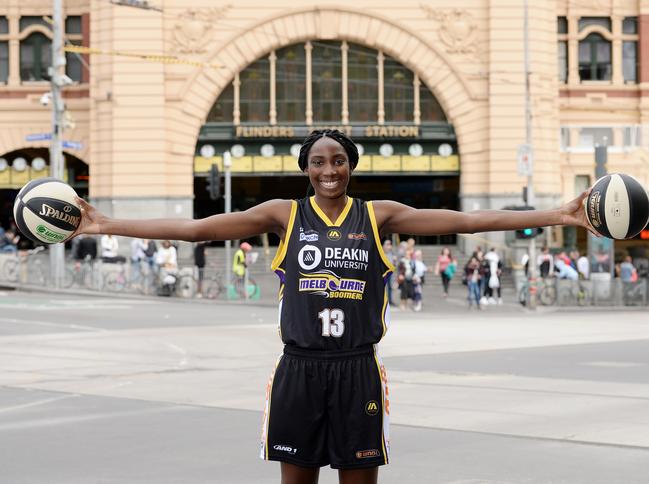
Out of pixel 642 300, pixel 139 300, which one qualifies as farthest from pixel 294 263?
pixel 642 300

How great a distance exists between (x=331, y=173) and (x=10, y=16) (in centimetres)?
4841

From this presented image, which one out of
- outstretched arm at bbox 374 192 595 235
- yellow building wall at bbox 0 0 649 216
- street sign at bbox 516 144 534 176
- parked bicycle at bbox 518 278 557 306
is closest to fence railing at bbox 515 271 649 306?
parked bicycle at bbox 518 278 557 306

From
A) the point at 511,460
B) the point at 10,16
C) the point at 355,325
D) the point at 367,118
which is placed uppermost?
the point at 10,16

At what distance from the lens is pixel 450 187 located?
53000 millimetres

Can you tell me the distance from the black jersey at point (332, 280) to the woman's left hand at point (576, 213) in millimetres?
837

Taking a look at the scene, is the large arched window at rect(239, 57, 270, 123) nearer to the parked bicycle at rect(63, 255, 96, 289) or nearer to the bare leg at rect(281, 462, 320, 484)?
the parked bicycle at rect(63, 255, 96, 289)

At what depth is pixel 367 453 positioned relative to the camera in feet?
17.6

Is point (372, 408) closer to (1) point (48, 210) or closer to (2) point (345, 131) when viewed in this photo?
(1) point (48, 210)

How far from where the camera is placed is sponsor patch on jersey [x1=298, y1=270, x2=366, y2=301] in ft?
17.5

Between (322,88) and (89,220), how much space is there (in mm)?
43589

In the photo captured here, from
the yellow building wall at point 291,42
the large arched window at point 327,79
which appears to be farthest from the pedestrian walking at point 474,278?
the large arched window at point 327,79

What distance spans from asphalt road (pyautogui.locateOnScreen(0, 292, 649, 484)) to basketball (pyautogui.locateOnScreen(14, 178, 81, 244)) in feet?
9.64

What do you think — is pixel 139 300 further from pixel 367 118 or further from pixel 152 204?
pixel 367 118

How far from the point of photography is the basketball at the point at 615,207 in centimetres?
541
